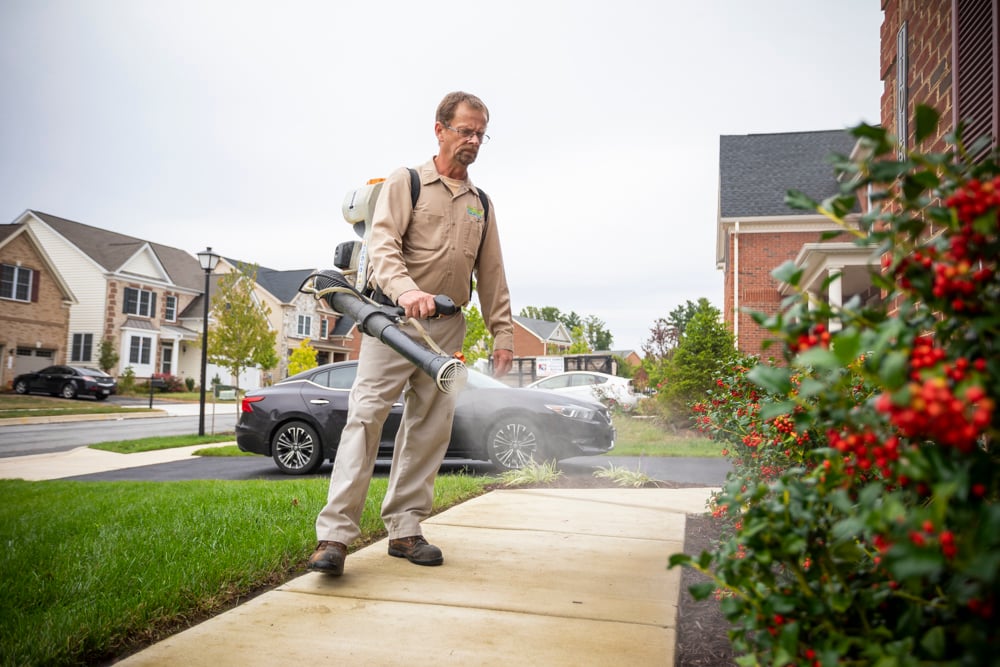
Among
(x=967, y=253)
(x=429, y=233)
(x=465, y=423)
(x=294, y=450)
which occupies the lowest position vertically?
(x=294, y=450)

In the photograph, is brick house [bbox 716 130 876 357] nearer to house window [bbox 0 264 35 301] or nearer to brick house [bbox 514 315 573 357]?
house window [bbox 0 264 35 301]

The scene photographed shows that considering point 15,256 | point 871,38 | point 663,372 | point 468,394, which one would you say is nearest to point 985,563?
point 871,38

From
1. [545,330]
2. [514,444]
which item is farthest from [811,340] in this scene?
[545,330]

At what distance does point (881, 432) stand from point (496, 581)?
2.12 meters

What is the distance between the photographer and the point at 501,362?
143 inches

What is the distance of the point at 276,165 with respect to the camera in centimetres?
1662

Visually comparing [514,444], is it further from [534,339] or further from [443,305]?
[534,339]

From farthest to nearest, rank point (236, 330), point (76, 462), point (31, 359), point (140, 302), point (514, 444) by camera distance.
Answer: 1. point (140, 302)
2. point (31, 359)
3. point (236, 330)
4. point (76, 462)
5. point (514, 444)

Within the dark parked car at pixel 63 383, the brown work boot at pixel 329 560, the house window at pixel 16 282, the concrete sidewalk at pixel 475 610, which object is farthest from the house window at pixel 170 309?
the brown work boot at pixel 329 560

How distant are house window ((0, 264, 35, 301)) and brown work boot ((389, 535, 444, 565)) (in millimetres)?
31971

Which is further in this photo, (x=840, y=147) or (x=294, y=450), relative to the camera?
(x=840, y=147)

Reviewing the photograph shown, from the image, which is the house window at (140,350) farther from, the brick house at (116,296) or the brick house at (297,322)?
the brick house at (297,322)

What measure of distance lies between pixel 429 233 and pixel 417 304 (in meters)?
0.61

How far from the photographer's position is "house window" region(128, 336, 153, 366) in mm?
34500
